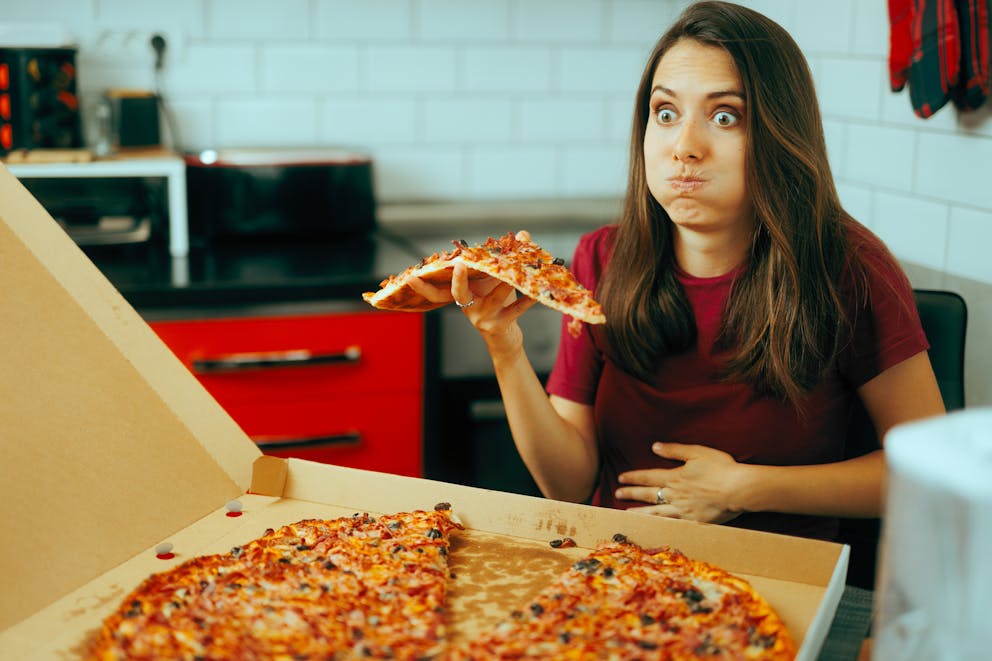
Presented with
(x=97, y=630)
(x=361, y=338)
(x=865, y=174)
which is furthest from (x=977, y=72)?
(x=97, y=630)

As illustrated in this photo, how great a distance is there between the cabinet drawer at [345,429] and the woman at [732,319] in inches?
33.8

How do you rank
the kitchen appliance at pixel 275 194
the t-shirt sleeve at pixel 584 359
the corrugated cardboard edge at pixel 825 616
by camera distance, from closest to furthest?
the corrugated cardboard edge at pixel 825 616 → the t-shirt sleeve at pixel 584 359 → the kitchen appliance at pixel 275 194

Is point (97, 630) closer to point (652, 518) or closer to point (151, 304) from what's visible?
point (652, 518)

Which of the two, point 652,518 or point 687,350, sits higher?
point 687,350

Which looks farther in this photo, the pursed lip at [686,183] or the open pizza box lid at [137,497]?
the pursed lip at [686,183]

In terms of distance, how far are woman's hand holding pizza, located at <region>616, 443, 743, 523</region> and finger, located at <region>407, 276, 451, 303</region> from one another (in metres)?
0.37

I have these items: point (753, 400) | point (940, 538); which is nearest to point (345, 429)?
point (753, 400)

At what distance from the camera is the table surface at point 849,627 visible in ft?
3.59

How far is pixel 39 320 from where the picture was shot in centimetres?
126

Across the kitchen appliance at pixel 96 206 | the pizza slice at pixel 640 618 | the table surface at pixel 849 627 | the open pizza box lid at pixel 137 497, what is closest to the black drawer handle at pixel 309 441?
the kitchen appliance at pixel 96 206

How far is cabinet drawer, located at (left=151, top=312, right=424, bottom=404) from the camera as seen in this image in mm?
2291

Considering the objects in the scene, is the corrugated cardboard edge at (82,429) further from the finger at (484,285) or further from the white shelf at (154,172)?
the white shelf at (154,172)

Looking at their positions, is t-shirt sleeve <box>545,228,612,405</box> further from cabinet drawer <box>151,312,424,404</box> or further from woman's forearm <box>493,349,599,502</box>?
cabinet drawer <box>151,312,424,404</box>

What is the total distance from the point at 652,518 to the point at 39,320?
734mm
